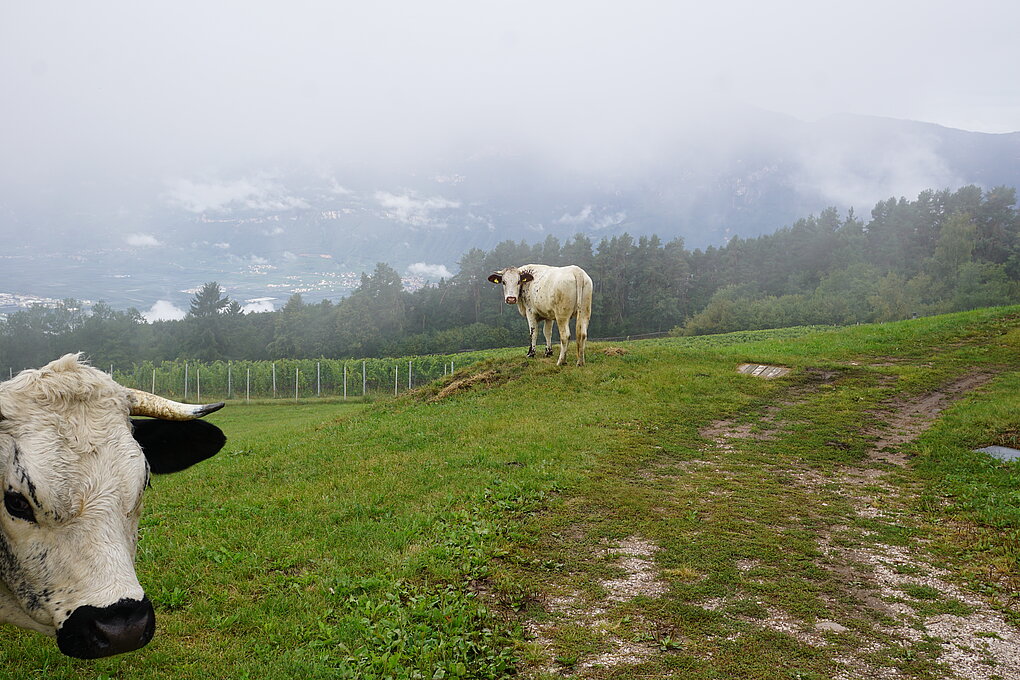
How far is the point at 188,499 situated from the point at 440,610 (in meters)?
6.05

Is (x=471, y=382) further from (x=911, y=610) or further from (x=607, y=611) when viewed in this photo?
(x=911, y=610)

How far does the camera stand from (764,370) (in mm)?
19094

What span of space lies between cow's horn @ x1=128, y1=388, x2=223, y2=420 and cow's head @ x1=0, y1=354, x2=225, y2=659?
1.43 ft

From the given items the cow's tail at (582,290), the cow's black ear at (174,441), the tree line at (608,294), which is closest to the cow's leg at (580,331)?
the cow's tail at (582,290)

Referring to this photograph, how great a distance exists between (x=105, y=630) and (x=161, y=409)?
176 centimetres

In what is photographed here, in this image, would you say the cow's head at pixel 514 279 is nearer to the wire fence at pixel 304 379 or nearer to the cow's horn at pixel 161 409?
the cow's horn at pixel 161 409

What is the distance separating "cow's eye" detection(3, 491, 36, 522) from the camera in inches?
141

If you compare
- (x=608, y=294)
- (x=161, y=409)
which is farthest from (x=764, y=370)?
(x=608, y=294)

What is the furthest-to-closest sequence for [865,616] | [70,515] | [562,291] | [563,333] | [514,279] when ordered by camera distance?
[514,279], [563,333], [562,291], [865,616], [70,515]

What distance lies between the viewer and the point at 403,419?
1441 centimetres

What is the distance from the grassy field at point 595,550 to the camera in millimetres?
4781

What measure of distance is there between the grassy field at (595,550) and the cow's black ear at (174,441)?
5.15ft

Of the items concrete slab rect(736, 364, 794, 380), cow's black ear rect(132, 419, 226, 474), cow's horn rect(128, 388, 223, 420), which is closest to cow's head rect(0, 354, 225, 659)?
cow's horn rect(128, 388, 223, 420)

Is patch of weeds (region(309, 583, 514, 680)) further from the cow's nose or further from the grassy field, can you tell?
the cow's nose
